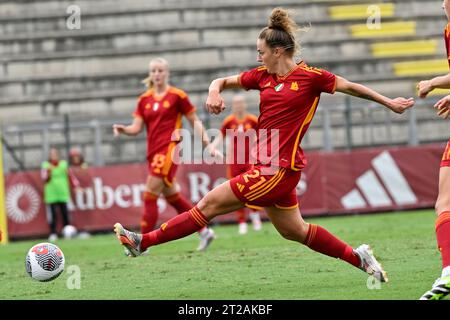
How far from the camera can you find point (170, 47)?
26.2 meters

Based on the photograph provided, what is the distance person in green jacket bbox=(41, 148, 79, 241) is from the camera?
1994 centimetres

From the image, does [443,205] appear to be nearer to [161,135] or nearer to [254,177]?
[254,177]

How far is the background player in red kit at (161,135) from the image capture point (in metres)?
13.8

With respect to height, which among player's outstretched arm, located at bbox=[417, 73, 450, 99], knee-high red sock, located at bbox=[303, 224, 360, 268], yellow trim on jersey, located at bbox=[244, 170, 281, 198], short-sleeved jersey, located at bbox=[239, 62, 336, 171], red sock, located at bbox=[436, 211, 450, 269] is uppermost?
player's outstretched arm, located at bbox=[417, 73, 450, 99]

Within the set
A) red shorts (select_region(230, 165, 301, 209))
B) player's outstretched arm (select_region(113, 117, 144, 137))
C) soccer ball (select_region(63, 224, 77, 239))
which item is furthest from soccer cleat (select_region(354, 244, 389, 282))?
soccer ball (select_region(63, 224, 77, 239))

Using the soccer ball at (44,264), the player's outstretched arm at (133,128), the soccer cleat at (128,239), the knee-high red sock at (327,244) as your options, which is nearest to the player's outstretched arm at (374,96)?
the knee-high red sock at (327,244)

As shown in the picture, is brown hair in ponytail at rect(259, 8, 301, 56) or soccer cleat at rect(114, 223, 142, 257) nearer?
brown hair in ponytail at rect(259, 8, 301, 56)

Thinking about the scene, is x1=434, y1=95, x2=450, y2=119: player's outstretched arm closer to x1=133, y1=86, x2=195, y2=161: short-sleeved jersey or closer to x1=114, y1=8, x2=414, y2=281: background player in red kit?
x1=114, y1=8, x2=414, y2=281: background player in red kit

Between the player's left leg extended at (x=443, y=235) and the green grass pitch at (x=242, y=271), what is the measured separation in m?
0.56

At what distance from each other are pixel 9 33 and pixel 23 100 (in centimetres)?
276

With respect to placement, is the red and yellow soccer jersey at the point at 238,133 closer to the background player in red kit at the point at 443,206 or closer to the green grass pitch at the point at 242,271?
the green grass pitch at the point at 242,271

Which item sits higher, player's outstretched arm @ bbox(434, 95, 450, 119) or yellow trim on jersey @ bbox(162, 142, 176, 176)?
player's outstretched arm @ bbox(434, 95, 450, 119)

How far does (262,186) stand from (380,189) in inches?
506

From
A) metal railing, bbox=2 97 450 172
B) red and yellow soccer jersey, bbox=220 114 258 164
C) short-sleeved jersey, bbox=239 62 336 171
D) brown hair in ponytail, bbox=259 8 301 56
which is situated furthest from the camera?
metal railing, bbox=2 97 450 172
